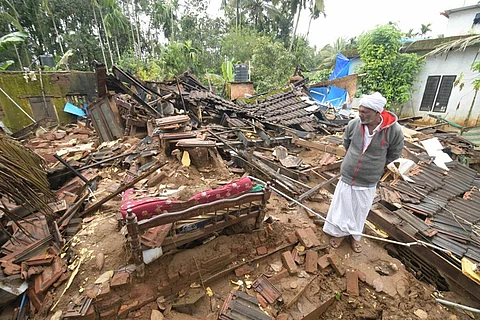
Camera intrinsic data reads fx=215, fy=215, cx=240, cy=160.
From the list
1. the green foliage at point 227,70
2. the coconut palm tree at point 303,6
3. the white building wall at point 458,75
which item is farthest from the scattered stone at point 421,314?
the coconut palm tree at point 303,6

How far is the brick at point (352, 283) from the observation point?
9.19 ft

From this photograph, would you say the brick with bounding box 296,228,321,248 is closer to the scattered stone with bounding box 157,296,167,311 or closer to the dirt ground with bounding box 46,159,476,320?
the dirt ground with bounding box 46,159,476,320

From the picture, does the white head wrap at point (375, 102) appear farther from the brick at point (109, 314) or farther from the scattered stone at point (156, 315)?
the brick at point (109, 314)

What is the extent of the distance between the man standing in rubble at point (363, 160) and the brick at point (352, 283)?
46 cm

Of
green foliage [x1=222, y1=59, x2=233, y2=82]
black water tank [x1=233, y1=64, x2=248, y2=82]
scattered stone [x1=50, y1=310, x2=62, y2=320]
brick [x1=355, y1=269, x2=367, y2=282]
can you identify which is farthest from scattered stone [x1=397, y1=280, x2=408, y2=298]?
green foliage [x1=222, y1=59, x2=233, y2=82]

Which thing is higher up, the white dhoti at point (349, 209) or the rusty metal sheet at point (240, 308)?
the white dhoti at point (349, 209)

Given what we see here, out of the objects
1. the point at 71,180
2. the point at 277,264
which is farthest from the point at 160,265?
the point at 71,180

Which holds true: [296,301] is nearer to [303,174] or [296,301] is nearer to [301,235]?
[301,235]

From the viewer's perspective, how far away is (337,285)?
2.88 m

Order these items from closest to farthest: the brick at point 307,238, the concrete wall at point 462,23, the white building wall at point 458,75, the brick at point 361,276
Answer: the brick at point 361,276
the brick at point 307,238
the white building wall at point 458,75
the concrete wall at point 462,23

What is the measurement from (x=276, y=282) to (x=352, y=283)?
1012 mm

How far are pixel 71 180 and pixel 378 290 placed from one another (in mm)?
6061

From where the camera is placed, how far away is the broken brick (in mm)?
3010

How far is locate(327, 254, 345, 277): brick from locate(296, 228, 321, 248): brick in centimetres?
26
